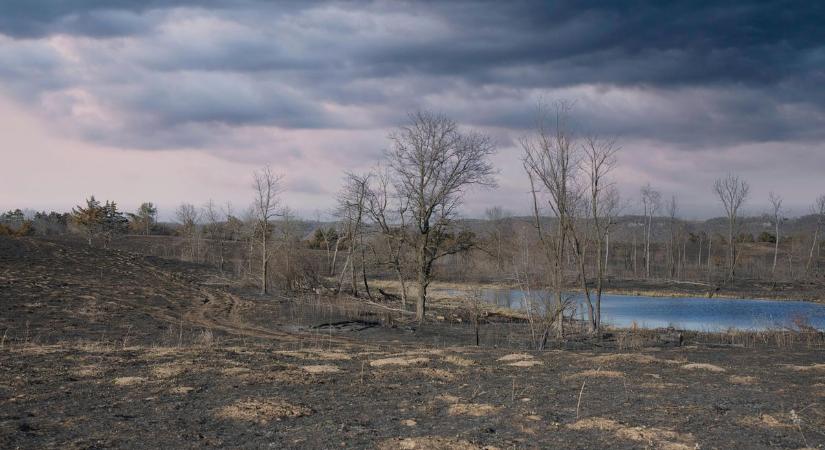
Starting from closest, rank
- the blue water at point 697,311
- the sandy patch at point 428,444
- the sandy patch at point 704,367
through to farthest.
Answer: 1. the sandy patch at point 428,444
2. the sandy patch at point 704,367
3. the blue water at point 697,311

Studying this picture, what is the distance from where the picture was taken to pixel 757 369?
1336 cm

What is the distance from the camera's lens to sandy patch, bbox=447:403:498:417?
8.85 meters

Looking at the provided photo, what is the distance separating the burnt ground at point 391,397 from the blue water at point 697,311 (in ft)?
49.9

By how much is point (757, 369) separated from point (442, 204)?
1939 cm

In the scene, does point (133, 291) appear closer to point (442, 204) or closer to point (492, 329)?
point (442, 204)

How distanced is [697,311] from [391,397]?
3644 cm

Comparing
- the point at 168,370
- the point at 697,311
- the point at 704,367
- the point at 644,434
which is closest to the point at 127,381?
the point at 168,370

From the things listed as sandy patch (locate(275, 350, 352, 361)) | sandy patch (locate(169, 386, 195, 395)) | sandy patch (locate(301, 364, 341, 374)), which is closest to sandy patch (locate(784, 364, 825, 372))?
sandy patch (locate(301, 364, 341, 374))

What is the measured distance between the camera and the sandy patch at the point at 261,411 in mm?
8547

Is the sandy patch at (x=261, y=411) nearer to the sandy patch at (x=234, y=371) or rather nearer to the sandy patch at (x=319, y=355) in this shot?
the sandy patch at (x=234, y=371)

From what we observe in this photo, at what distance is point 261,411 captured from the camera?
877 centimetres

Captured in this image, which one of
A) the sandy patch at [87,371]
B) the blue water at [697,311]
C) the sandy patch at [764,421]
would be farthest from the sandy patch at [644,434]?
Result: the blue water at [697,311]

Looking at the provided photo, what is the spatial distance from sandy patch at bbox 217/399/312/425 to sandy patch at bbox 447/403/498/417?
81.5 inches

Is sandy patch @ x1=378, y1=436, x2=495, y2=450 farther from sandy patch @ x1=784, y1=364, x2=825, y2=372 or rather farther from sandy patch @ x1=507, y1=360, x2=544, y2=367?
sandy patch @ x1=784, y1=364, x2=825, y2=372
